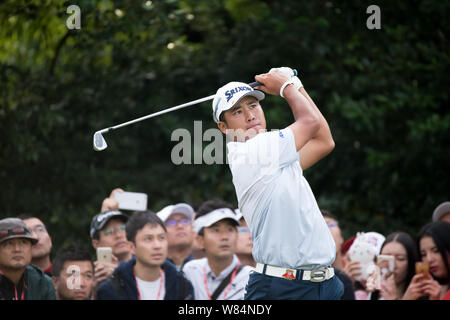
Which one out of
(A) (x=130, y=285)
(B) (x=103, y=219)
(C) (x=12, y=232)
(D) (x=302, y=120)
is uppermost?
(D) (x=302, y=120)

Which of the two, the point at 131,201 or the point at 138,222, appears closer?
the point at 138,222

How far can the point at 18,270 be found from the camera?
5973mm

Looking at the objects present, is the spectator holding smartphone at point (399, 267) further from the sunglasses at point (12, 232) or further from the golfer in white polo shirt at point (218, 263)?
the sunglasses at point (12, 232)

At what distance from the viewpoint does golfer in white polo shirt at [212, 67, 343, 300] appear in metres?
4.37

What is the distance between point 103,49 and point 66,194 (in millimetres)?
2068

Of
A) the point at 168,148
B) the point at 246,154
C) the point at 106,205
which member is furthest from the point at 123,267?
the point at 168,148

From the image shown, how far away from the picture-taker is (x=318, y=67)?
10508 millimetres

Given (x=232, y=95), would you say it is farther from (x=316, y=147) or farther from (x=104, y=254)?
(x=104, y=254)

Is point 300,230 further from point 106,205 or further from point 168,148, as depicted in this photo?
point 168,148

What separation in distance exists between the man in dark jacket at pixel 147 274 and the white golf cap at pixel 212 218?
41 centimetres

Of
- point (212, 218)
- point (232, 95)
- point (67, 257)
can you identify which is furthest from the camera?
point (212, 218)

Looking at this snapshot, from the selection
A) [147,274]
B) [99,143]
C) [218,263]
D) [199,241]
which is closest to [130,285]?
[147,274]

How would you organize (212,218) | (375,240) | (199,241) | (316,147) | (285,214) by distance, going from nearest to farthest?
1. (285,214)
2. (316,147)
3. (212,218)
4. (199,241)
5. (375,240)

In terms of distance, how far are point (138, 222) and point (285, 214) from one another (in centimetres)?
240
